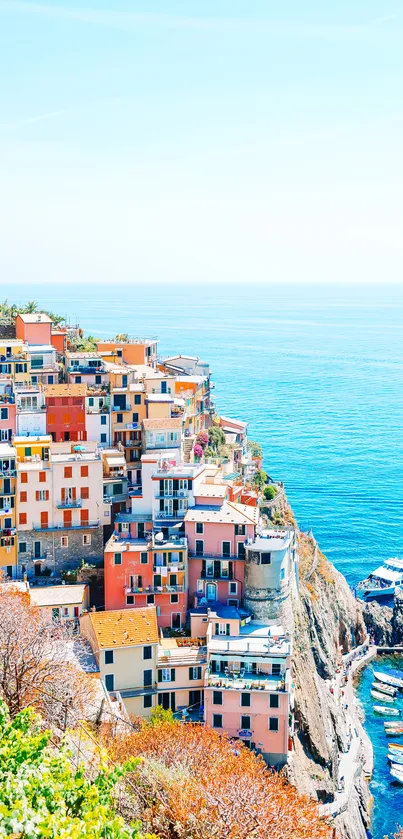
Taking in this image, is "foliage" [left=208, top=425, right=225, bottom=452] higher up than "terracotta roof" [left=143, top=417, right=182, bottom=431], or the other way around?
"terracotta roof" [left=143, top=417, right=182, bottom=431]

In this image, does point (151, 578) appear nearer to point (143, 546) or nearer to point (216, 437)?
point (143, 546)

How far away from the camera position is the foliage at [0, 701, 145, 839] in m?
13.6

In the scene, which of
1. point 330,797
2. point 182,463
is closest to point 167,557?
point 182,463

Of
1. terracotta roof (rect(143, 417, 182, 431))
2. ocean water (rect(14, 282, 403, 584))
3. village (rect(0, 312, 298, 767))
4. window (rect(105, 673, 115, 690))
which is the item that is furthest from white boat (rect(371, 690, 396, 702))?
window (rect(105, 673, 115, 690))

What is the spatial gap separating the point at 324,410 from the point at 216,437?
5730cm

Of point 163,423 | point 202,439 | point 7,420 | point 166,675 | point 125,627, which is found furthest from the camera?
point 202,439

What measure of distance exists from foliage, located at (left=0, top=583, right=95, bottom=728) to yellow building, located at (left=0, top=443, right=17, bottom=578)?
28.1 feet

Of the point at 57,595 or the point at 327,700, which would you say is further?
the point at 327,700

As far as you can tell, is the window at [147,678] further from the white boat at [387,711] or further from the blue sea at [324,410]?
the white boat at [387,711]

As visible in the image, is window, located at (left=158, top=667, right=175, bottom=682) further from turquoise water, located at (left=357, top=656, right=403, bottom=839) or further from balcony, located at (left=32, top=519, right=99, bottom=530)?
turquoise water, located at (left=357, top=656, right=403, bottom=839)

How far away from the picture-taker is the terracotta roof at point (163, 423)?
152ft

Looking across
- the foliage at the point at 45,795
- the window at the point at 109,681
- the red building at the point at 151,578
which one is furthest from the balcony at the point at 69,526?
the foliage at the point at 45,795

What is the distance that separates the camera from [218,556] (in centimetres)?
3931

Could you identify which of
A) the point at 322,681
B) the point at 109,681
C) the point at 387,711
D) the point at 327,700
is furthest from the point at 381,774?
the point at 109,681
